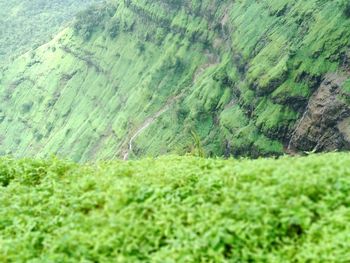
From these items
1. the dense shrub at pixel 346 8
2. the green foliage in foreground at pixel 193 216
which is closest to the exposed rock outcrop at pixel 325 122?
the dense shrub at pixel 346 8

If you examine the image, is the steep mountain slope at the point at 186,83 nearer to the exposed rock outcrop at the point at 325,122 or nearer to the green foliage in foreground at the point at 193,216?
the exposed rock outcrop at the point at 325,122

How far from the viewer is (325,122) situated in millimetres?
76500

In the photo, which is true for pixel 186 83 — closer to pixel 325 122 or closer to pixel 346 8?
pixel 346 8

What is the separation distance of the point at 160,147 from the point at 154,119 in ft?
48.5

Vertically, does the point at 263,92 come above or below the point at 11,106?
above

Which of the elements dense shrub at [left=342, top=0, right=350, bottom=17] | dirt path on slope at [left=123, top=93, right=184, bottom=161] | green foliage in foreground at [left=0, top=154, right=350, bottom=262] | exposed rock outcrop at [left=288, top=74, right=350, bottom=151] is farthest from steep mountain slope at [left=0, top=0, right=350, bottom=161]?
green foliage in foreground at [left=0, top=154, right=350, bottom=262]

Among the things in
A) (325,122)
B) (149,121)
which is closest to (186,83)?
(149,121)

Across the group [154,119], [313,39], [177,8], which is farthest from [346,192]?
[177,8]

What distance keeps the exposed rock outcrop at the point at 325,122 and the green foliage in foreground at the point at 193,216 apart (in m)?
65.9

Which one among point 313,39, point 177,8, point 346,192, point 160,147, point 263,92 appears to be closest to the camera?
point 346,192

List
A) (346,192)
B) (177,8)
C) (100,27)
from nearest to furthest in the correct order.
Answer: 1. (346,192)
2. (177,8)
3. (100,27)

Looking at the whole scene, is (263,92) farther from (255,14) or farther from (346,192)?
(346,192)

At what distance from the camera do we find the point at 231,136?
97250mm

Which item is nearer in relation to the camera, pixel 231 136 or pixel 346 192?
pixel 346 192
